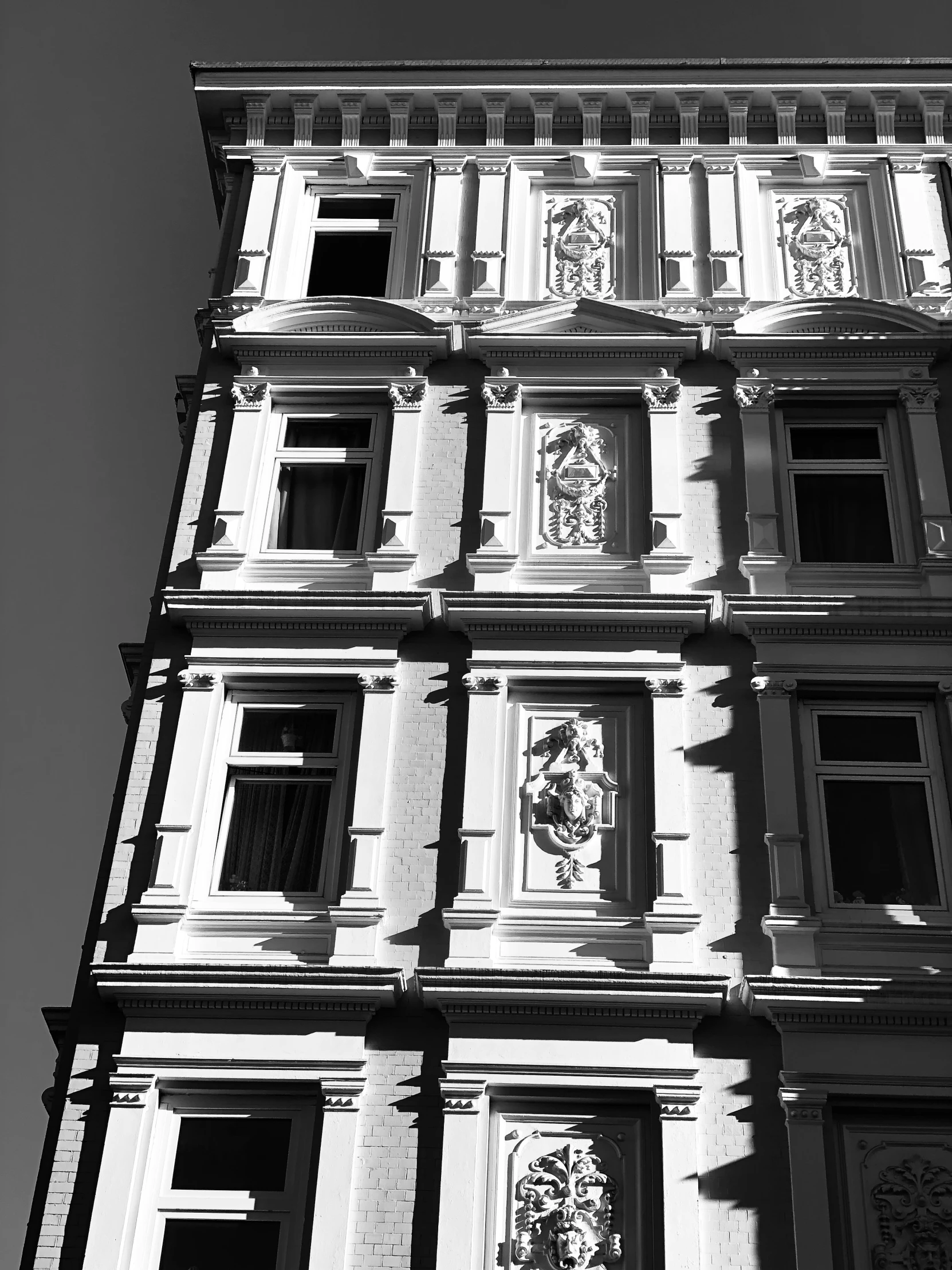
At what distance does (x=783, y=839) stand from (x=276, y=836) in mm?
5188

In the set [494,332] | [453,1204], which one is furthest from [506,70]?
[453,1204]

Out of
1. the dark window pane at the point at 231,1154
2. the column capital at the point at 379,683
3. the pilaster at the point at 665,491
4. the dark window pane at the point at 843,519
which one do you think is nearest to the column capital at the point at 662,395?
the pilaster at the point at 665,491

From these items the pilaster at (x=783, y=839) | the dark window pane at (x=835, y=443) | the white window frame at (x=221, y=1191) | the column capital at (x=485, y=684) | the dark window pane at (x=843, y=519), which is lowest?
the white window frame at (x=221, y=1191)

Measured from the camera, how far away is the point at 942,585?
18.0 meters

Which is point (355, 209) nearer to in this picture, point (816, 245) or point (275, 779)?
point (816, 245)

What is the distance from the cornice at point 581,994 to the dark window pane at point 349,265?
33.2 ft

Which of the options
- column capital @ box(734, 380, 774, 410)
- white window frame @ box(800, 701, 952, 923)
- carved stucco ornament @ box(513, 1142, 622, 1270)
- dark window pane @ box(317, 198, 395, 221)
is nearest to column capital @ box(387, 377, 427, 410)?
dark window pane @ box(317, 198, 395, 221)

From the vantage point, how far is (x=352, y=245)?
22.1m

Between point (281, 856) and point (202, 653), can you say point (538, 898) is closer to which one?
point (281, 856)

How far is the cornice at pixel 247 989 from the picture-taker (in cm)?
1531

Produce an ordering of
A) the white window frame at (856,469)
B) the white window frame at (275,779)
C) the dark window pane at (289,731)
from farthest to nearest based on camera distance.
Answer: the white window frame at (856,469) < the dark window pane at (289,731) < the white window frame at (275,779)

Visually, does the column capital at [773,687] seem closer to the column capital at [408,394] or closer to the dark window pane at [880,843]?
the dark window pane at [880,843]

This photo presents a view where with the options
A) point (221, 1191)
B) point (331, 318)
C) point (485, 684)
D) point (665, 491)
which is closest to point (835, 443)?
point (665, 491)

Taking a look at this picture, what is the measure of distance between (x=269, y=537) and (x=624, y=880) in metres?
6.10
